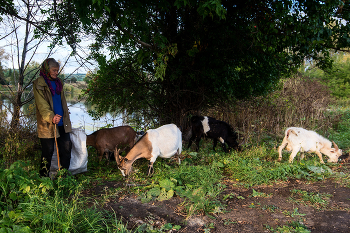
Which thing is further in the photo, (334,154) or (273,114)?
(273,114)

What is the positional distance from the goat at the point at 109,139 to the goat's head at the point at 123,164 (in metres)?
1.01

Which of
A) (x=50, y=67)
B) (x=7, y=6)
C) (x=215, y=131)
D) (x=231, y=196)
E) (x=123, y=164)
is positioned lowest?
(x=231, y=196)

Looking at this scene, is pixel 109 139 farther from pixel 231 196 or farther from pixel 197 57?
pixel 197 57

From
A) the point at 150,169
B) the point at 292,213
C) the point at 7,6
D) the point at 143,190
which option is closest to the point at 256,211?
the point at 292,213

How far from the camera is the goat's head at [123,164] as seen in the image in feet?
16.2

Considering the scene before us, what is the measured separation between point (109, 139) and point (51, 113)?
73.9 inches

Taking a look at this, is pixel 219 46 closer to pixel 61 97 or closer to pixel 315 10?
pixel 315 10

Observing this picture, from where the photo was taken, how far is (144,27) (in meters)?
5.11

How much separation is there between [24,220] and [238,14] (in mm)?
7359

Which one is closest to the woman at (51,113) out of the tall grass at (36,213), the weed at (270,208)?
the tall grass at (36,213)

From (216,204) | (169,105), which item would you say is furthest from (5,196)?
(169,105)

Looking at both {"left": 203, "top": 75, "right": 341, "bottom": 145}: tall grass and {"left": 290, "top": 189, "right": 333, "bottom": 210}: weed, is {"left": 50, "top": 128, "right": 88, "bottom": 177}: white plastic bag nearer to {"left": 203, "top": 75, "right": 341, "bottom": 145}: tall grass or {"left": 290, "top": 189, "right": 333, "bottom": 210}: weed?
{"left": 290, "top": 189, "right": 333, "bottom": 210}: weed

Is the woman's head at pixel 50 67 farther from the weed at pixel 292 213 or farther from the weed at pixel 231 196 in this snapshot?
the weed at pixel 292 213

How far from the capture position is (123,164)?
16.3ft
